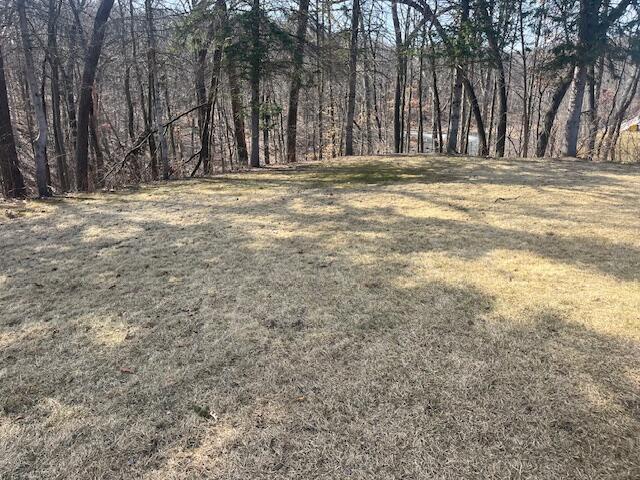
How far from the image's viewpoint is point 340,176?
800cm

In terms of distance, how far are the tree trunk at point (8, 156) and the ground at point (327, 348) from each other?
3425 millimetres

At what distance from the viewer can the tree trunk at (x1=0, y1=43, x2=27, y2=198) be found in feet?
24.3

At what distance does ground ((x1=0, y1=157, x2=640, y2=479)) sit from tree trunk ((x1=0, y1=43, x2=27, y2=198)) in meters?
3.42

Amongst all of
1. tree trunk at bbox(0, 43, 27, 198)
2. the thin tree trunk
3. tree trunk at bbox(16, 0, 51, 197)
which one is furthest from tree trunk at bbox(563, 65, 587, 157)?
tree trunk at bbox(0, 43, 27, 198)

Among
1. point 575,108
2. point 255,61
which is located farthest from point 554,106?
point 255,61

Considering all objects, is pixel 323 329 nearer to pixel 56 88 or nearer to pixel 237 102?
pixel 237 102

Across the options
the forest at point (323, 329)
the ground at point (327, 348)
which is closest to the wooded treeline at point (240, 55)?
the forest at point (323, 329)

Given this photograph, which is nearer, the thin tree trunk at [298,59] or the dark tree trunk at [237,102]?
the thin tree trunk at [298,59]

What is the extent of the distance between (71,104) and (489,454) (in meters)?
13.3

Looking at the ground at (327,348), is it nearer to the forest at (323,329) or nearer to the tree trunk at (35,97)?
the forest at (323,329)

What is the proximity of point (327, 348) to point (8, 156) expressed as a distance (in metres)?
8.07

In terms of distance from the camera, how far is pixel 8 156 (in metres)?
7.48

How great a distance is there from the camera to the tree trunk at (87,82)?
25.6ft

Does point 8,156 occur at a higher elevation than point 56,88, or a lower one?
lower
